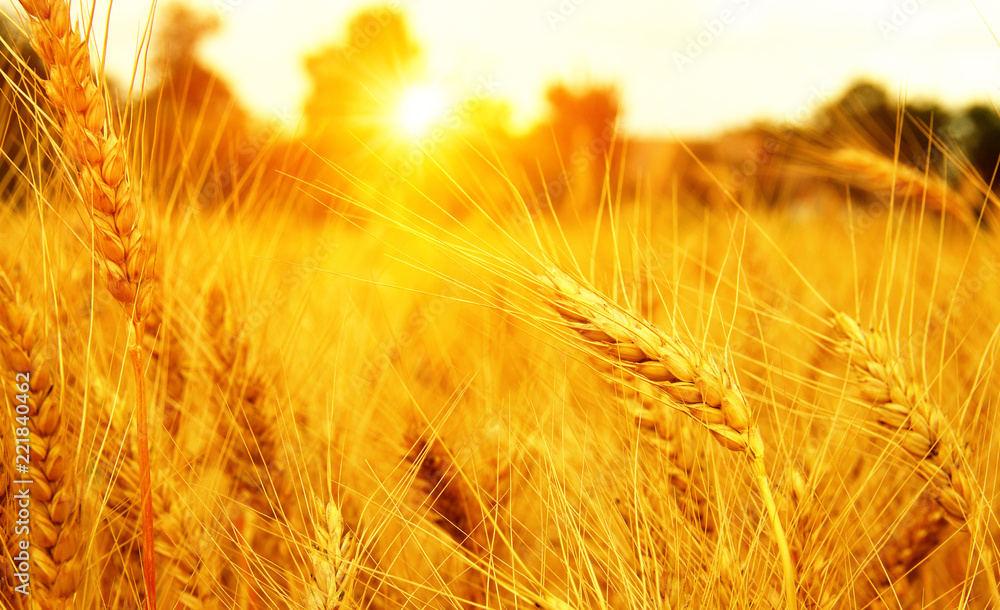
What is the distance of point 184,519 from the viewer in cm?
108

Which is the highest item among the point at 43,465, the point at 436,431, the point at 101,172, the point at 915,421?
the point at 915,421

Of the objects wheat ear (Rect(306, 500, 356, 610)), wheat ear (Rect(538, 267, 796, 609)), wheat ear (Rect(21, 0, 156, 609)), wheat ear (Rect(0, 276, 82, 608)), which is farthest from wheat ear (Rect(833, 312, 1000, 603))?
wheat ear (Rect(0, 276, 82, 608))

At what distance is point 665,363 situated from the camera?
77cm

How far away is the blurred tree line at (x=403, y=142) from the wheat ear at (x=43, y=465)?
25 cm

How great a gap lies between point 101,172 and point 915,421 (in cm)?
137

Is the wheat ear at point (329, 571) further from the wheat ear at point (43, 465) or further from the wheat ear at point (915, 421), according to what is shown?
the wheat ear at point (915, 421)

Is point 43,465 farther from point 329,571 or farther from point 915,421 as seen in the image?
point 915,421

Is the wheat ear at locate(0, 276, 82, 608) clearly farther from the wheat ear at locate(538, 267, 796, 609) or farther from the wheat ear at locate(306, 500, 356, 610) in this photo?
the wheat ear at locate(538, 267, 796, 609)

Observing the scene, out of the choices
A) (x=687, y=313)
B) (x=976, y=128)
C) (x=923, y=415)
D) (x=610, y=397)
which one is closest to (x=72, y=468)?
(x=610, y=397)

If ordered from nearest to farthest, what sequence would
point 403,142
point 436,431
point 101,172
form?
point 101,172 < point 436,431 < point 403,142

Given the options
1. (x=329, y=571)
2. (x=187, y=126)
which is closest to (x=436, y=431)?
(x=329, y=571)

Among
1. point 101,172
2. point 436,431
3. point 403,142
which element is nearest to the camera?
point 101,172

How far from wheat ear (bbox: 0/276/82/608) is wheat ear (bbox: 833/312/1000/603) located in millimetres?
1346

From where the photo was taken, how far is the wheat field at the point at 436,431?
788 millimetres
